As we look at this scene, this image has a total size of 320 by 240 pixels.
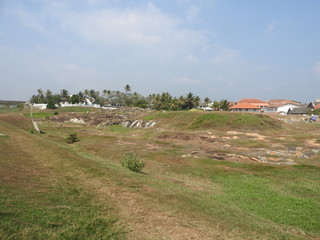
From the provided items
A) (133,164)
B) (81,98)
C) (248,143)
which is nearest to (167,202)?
(133,164)

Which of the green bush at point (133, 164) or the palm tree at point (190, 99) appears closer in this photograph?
the green bush at point (133, 164)

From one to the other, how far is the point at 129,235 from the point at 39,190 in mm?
6582

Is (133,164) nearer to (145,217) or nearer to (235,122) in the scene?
(145,217)

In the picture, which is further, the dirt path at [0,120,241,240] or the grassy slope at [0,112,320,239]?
the grassy slope at [0,112,320,239]

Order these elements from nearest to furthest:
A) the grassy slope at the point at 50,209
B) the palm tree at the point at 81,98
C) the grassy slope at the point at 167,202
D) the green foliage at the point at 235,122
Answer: the grassy slope at the point at 50,209 → the grassy slope at the point at 167,202 → the green foliage at the point at 235,122 → the palm tree at the point at 81,98

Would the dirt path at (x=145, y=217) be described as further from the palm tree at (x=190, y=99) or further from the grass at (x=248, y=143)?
the palm tree at (x=190, y=99)

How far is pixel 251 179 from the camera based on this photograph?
26.4 m

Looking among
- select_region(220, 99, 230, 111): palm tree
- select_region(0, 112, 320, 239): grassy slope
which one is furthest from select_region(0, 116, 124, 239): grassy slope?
select_region(220, 99, 230, 111): palm tree

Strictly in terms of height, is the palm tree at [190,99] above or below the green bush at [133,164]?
above

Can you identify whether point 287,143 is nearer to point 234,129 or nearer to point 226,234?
point 234,129

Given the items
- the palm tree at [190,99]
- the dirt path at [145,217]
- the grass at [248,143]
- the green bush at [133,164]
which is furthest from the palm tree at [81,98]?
the dirt path at [145,217]

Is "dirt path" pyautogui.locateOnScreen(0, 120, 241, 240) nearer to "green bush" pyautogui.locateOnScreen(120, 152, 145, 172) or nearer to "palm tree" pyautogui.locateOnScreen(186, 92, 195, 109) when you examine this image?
"green bush" pyautogui.locateOnScreen(120, 152, 145, 172)

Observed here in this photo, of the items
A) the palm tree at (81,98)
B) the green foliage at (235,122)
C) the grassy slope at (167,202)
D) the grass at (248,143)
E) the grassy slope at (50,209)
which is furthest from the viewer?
the palm tree at (81,98)

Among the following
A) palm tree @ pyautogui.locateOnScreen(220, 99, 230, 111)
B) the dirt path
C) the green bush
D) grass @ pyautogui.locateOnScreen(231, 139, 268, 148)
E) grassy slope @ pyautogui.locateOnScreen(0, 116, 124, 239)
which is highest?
palm tree @ pyautogui.locateOnScreen(220, 99, 230, 111)
